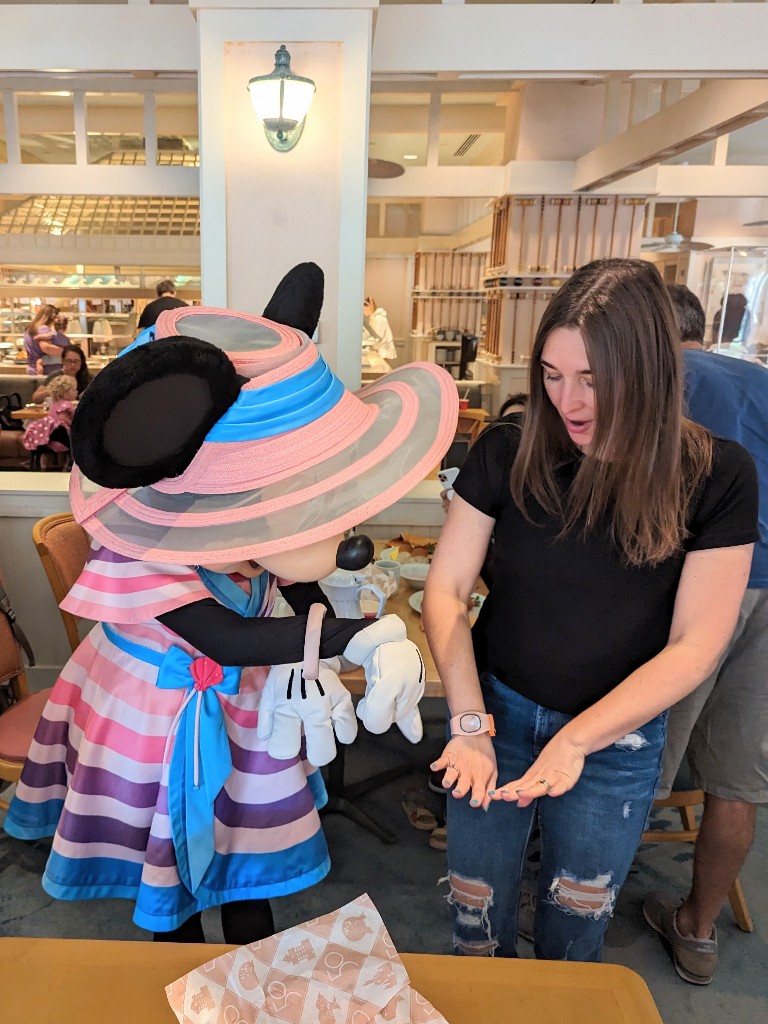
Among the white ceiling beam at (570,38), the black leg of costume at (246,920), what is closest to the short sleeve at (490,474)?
the black leg of costume at (246,920)

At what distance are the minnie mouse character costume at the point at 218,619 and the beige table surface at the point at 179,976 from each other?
0.81 feet

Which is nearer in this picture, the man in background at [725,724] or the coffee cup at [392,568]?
the man in background at [725,724]

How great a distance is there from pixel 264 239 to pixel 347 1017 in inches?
102

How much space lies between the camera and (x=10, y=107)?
4.05 metres

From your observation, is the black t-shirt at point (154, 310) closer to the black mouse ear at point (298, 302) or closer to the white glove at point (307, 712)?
the black mouse ear at point (298, 302)

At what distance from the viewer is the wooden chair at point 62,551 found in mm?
1986

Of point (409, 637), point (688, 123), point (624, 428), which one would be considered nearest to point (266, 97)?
point (409, 637)

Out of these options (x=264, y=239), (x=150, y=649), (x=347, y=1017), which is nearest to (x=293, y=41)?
(x=264, y=239)

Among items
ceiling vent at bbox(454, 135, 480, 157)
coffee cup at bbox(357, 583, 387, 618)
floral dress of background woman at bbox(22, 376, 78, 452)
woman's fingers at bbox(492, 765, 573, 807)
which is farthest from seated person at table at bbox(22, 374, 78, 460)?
ceiling vent at bbox(454, 135, 480, 157)

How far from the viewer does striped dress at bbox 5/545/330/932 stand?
1.18m

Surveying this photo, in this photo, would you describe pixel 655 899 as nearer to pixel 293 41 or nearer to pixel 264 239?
pixel 264 239

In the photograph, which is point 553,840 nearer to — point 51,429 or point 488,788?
point 488,788

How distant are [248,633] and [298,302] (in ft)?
1.74

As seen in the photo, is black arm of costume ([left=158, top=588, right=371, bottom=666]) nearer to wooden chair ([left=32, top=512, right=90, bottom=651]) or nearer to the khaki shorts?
wooden chair ([left=32, top=512, right=90, bottom=651])
